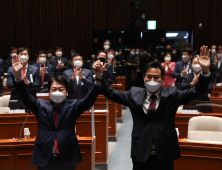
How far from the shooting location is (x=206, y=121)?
3.41 metres

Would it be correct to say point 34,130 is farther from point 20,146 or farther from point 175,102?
point 175,102

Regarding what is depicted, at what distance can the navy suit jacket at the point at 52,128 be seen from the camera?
2.26 m

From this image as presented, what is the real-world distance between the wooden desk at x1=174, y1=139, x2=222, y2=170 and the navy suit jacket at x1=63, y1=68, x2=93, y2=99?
4.40 ft

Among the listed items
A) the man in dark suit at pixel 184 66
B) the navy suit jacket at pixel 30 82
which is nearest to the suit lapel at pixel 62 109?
the navy suit jacket at pixel 30 82

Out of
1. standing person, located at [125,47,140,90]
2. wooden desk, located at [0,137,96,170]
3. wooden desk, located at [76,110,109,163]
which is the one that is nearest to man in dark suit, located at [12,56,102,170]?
wooden desk, located at [0,137,96,170]

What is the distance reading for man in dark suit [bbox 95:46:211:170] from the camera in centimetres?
206

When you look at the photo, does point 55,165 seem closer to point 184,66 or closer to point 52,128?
point 52,128

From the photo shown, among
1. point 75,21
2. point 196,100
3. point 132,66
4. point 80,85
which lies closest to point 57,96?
point 80,85

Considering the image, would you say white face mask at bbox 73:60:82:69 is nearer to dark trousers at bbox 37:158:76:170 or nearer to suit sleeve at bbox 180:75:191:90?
suit sleeve at bbox 180:75:191:90

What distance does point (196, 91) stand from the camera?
2.09m

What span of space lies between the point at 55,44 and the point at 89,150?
781 cm

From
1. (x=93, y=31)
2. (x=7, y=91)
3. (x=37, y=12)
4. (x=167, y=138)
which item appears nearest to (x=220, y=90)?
(x=167, y=138)

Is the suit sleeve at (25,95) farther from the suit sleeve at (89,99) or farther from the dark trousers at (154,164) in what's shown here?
the dark trousers at (154,164)

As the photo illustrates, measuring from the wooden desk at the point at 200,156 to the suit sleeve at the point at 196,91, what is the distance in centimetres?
102
